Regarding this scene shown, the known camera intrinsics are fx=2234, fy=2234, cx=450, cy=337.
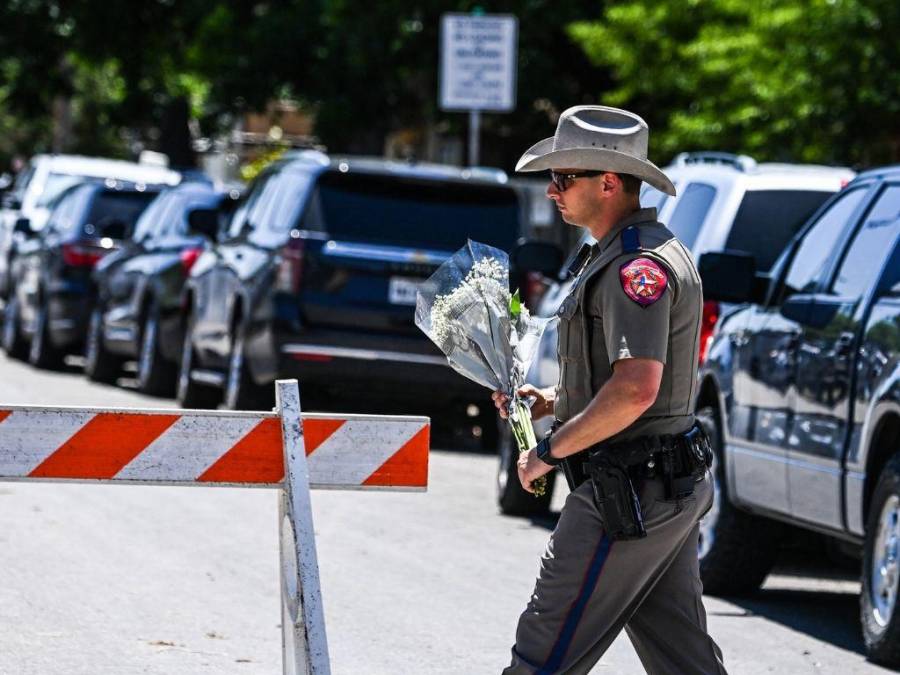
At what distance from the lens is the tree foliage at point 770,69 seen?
2081 cm

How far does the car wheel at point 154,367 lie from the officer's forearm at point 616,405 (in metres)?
14.0

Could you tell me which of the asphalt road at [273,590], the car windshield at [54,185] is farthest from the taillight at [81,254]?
the asphalt road at [273,590]

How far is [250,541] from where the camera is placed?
10469 millimetres

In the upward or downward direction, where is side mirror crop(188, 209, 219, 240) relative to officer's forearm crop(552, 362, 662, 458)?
downward

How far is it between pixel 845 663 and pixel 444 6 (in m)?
21.8

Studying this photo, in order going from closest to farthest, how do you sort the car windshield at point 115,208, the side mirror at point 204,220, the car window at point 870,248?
the car window at point 870,248 < the side mirror at point 204,220 < the car windshield at point 115,208

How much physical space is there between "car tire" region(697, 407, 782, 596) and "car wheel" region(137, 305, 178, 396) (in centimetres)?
978

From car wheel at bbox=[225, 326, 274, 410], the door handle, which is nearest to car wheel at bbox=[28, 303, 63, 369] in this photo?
car wheel at bbox=[225, 326, 274, 410]

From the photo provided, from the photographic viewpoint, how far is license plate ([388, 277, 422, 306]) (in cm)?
1478

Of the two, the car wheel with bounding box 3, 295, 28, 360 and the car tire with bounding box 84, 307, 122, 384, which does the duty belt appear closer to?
the car tire with bounding box 84, 307, 122, 384

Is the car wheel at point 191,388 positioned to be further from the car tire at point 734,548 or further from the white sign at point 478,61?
the car tire at point 734,548

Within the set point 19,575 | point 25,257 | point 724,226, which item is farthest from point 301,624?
point 25,257

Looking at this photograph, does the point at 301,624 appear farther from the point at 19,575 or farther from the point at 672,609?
the point at 19,575

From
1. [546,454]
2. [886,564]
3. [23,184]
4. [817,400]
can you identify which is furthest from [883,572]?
[23,184]
